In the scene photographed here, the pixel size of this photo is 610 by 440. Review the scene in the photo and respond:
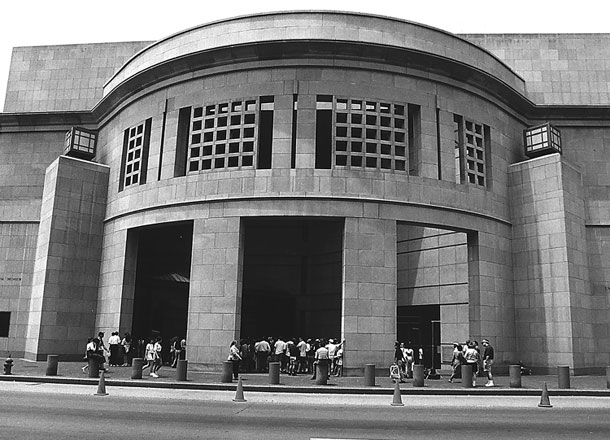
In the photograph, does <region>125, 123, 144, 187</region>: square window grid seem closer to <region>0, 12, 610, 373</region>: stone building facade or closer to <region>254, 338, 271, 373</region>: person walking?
<region>0, 12, 610, 373</region>: stone building facade

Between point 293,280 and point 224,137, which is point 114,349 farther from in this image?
point 293,280

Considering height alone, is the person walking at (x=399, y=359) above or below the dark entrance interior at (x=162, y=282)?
below

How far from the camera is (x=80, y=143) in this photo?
3228cm

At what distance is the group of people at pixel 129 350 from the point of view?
68.8 ft

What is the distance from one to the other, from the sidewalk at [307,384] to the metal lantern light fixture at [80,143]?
46.2 feet

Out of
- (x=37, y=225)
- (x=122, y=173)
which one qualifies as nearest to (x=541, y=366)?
(x=122, y=173)

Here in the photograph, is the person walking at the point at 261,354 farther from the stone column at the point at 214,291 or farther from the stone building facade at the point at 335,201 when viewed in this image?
the stone building facade at the point at 335,201

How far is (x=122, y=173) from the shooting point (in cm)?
2909

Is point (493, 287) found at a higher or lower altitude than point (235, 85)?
lower

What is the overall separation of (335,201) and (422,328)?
10321mm

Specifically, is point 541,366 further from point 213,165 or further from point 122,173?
point 122,173

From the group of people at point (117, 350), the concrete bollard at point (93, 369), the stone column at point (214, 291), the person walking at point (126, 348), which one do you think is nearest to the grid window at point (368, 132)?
the stone column at point (214, 291)

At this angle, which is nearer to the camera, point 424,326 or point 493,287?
point 493,287

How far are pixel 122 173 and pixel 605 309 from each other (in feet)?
Answer: 86.1
